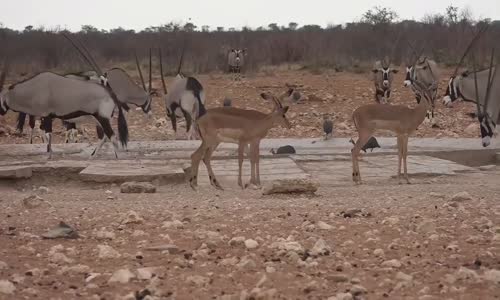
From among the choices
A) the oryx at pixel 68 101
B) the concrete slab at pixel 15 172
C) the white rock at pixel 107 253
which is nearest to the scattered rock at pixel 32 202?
the concrete slab at pixel 15 172

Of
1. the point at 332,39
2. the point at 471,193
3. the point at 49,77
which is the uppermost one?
the point at 332,39

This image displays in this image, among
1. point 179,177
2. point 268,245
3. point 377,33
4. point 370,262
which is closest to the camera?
point 370,262

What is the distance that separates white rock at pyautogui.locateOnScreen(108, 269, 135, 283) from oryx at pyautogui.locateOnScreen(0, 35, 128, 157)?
8.77 meters

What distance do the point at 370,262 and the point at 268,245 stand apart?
78 centimetres

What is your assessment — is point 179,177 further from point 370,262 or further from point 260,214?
point 370,262

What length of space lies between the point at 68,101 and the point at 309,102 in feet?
40.8

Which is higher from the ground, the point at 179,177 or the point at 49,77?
the point at 49,77

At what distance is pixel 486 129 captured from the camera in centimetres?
1385

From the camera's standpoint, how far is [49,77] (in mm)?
13797

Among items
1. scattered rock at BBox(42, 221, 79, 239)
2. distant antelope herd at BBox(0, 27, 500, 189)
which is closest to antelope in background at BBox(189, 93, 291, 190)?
distant antelope herd at BBox(0, 27, 500, 189)

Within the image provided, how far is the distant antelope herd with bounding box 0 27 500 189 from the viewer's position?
9.67 metres

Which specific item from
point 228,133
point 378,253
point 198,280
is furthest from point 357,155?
point 198,280

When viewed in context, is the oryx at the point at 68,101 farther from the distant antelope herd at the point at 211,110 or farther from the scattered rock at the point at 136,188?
the scattered rock at the point at 136,188

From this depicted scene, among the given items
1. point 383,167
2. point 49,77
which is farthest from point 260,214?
point 49,77
